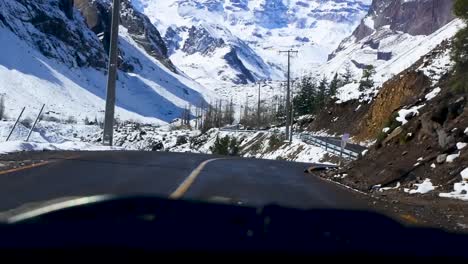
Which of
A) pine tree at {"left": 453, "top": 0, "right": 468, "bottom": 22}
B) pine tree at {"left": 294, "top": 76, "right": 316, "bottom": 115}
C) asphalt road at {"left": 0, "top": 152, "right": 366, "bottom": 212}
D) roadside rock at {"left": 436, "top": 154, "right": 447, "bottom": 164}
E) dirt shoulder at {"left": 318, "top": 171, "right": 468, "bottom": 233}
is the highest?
pine tree at {"left": 294, "top": 76, "right": 316, "bottom": 115}

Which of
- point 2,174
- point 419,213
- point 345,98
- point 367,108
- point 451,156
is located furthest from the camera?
point 345,98

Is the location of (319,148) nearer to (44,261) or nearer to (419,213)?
(419,213)

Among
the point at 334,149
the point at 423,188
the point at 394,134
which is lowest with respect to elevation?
the point at 423,188

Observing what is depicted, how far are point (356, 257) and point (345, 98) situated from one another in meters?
80.6

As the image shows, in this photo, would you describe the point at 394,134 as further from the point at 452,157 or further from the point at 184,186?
the point at 184,186

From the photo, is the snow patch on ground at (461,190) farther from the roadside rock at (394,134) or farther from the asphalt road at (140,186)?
the roadside rock at (394,134)

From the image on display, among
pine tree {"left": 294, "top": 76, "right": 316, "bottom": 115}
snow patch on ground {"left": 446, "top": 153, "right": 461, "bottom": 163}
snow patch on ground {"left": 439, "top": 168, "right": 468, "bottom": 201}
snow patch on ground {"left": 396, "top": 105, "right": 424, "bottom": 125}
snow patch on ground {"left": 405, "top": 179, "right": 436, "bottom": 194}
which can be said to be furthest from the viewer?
pine tree {"left": 294, "top": 76, "right": 316, "bottom": 115}

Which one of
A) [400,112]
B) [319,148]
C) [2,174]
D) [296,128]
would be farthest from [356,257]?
[296,128]

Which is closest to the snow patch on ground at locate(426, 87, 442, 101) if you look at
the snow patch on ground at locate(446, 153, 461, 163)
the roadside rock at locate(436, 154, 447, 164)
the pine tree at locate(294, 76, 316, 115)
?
the roadside rock at locate(436, 154, 447, 164)

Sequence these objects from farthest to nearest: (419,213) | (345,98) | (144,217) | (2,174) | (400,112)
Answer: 1. (345,98)
2. (400,112)
3. (2,174)
4. (419,213)
5. (144,217)

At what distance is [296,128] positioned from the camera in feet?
333

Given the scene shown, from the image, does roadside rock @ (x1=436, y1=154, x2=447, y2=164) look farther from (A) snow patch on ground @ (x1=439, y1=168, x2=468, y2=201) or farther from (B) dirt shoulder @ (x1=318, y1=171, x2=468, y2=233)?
(B) dirt shoulder @ (x1=318, y1=171, x2=468, y2=233)

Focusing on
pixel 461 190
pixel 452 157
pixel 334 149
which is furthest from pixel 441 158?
pixel 334 149

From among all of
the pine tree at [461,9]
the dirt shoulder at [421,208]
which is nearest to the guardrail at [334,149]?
the pine tree at [461,9]
